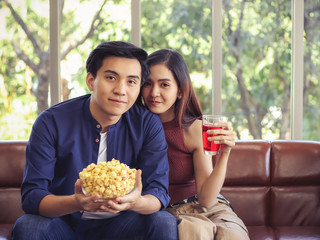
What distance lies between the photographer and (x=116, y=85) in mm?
1990

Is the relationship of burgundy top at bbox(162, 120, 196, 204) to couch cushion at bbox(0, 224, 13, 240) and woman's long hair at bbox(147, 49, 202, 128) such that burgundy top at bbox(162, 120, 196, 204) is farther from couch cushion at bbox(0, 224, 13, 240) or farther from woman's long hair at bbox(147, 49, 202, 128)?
couch cushion at bbox(0, 224, 13, 240)

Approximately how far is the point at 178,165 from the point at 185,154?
7 cm

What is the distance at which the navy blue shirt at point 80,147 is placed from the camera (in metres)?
1.94

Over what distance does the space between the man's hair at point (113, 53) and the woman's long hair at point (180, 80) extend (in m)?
0.21

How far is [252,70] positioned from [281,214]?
1366mm

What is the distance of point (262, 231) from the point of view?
101 inches

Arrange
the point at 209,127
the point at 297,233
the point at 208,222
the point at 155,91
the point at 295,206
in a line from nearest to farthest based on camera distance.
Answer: the point at 209,127 → the point at 208,222 → the point at 155,91 → the point at 297,233 → the point at 295,206

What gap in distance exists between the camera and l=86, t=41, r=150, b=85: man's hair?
202cm

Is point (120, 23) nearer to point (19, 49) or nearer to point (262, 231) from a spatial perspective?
point (19, 49)

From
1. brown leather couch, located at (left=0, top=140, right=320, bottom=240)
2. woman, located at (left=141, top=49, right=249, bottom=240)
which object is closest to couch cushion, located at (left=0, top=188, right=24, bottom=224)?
brown leather couch, located at (left=0, top=140, right=320, bottom=240)

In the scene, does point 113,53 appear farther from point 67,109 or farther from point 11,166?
point 11,166

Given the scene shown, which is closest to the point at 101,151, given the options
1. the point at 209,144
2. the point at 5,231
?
the point at 209,144

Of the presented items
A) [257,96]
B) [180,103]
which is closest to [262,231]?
[180,103]

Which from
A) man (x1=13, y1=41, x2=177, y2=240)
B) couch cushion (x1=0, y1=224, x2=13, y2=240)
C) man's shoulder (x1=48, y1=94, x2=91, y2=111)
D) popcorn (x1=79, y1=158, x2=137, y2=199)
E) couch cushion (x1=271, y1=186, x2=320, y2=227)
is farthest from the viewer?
couch cushion (x1=271, y1=186, x2=320, y2=227)
